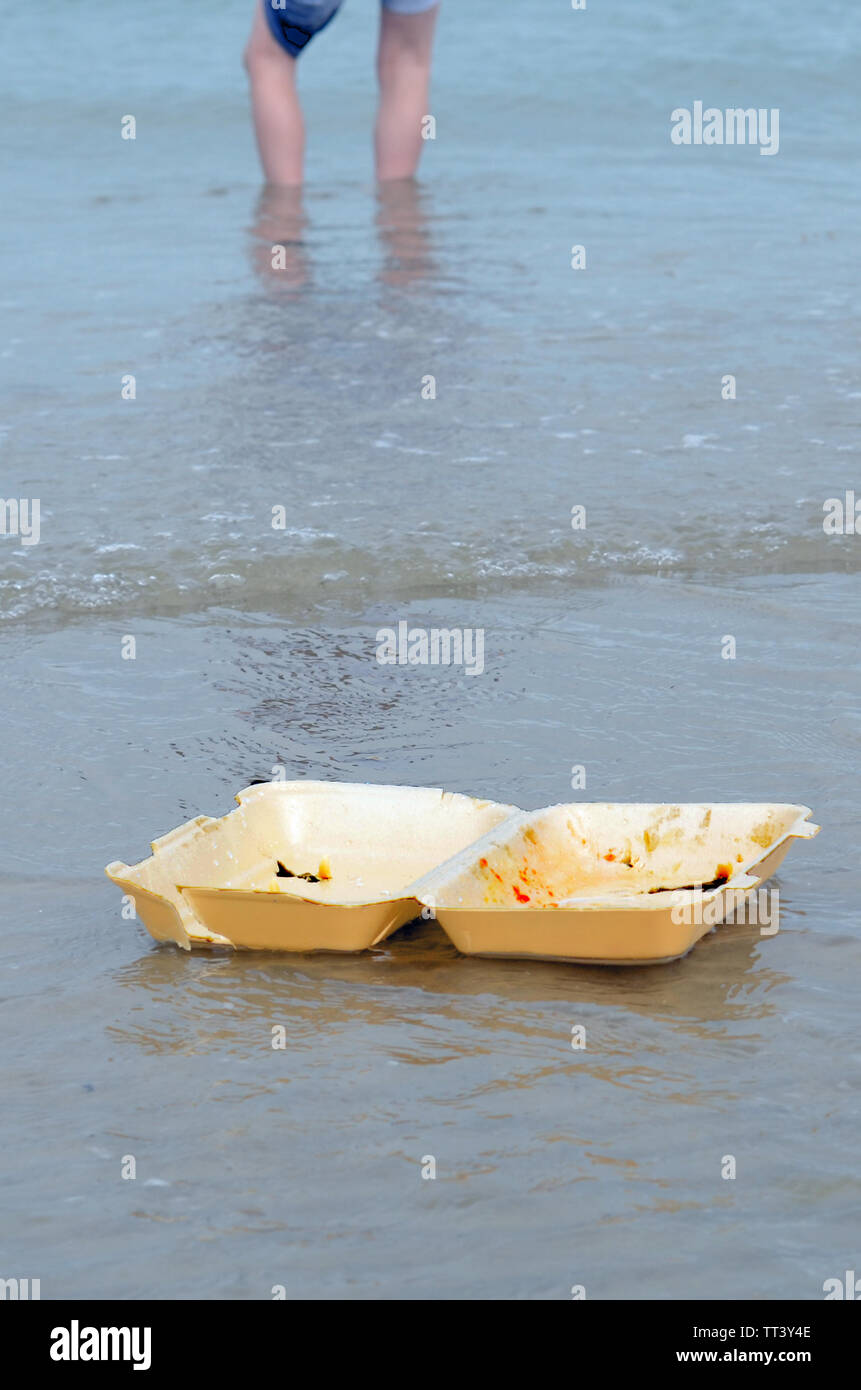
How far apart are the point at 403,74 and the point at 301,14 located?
31.4 inches

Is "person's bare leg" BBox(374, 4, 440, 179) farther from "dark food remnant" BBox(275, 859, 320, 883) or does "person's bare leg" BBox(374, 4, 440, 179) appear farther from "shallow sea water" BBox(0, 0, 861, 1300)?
"dark food remnant" BBox(275, 859, 320, 883)

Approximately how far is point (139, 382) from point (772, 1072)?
17.8 feet

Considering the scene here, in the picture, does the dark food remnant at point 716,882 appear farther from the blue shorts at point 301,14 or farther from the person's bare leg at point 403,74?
the person's bare leg at point 403,74

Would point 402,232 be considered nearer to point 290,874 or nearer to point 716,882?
point 290,874

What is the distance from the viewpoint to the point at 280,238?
9.84 meters

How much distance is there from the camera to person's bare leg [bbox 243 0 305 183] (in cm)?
880

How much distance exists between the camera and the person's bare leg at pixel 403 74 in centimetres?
895

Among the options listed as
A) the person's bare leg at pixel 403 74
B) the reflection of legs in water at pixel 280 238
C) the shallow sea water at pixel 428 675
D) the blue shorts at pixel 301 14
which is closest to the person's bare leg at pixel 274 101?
the blue shorts at pixel 301 14

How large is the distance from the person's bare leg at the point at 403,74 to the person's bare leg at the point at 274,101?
20.2 inches

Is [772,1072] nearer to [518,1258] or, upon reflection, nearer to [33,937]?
[518,1258]

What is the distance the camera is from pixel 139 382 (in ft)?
24.3

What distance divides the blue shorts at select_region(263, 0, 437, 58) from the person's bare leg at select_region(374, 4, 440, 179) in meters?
0.05

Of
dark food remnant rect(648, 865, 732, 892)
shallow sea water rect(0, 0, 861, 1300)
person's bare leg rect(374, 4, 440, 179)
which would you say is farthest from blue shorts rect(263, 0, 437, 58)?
dark food remnant rect(648, 865, 732, 892)
